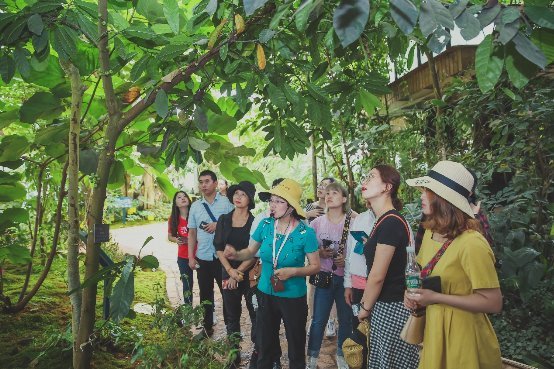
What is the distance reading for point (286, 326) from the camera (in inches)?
130

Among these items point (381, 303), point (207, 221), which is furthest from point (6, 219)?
point (381, 303)

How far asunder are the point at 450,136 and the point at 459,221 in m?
5.48

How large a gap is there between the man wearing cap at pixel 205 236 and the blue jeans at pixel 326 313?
1.34 meters

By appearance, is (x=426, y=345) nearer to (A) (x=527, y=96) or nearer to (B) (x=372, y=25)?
(B) (x=372, y=25)

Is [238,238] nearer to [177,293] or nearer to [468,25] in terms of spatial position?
[177,293]

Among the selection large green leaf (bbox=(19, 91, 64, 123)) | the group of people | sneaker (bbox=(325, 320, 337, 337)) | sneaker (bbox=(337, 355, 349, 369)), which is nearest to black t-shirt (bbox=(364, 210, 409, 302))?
the group of people

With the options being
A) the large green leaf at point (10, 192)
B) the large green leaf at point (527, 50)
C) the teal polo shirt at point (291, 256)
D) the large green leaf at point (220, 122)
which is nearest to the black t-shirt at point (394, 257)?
the teal polo shirt at point (291, 256)

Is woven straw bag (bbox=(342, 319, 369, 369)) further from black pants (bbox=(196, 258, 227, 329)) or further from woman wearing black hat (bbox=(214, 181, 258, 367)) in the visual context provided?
black pants (bbox=(196, 258, 227, 329))

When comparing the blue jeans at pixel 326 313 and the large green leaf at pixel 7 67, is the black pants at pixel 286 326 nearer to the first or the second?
the blue jeans at pixel 326 313

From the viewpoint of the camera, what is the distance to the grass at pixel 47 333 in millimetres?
3219

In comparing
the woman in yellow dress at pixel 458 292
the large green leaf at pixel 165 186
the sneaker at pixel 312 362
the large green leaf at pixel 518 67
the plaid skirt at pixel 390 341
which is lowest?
the sneaker at pixel 312 362

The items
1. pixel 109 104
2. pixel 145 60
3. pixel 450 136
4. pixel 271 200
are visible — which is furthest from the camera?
pixel 450 136

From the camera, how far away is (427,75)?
823 centimetres

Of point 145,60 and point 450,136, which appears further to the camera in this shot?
point 450,136
